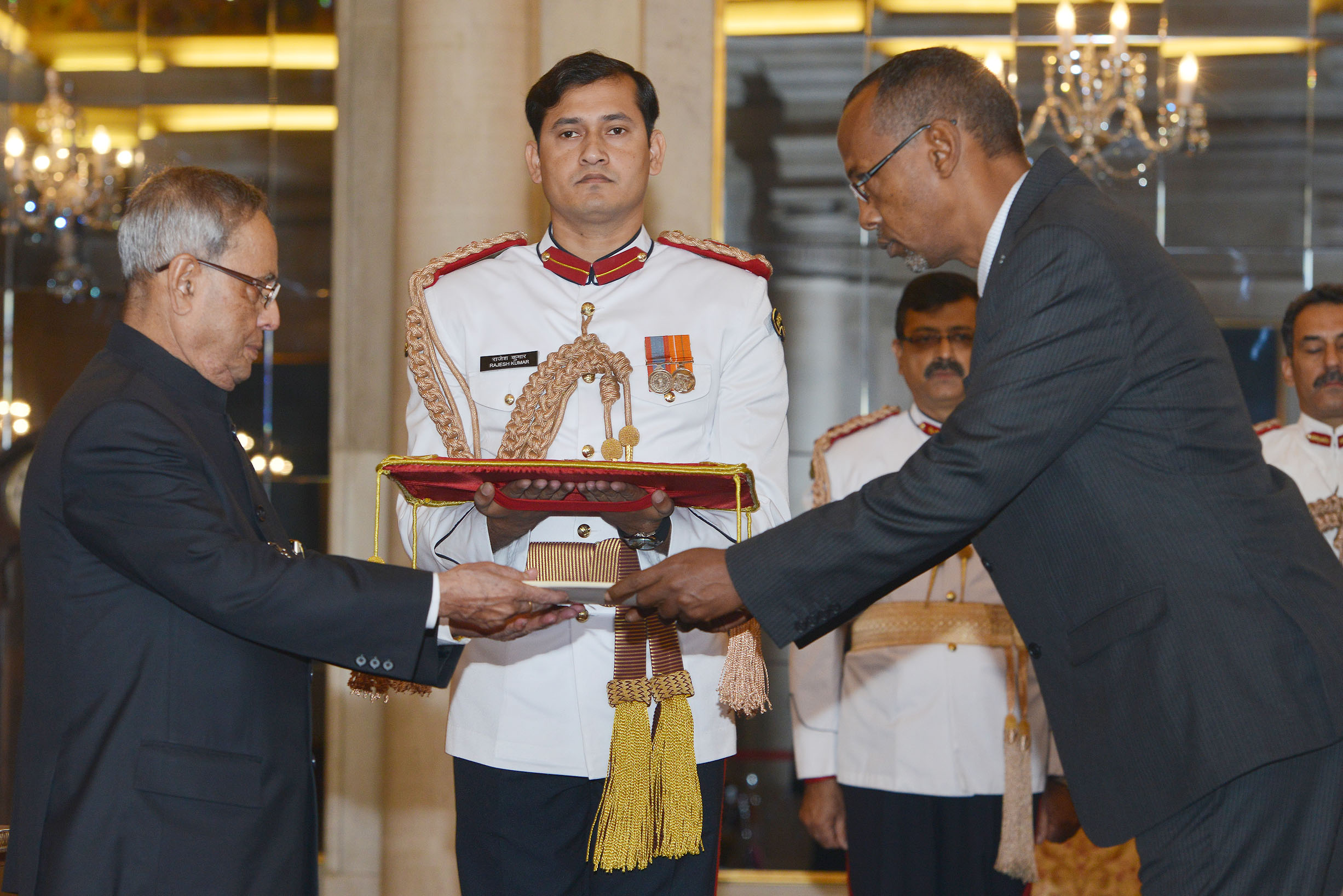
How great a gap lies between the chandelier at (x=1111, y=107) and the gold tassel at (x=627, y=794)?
446 centimetres

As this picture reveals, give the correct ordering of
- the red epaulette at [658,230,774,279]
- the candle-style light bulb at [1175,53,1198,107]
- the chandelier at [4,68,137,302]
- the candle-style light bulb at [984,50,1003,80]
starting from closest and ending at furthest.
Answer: the red epaulette at [658,230,774,279], the candle-style light bulb at [984,50,1003,80], the candle-style light bulb at [1175,53,1198,107], the chandelier at [4,68,137,302]

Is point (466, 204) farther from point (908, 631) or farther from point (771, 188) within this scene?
point (908, 631)

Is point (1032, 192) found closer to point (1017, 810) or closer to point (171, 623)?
point (171, 623)

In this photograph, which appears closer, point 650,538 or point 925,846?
point 650,538

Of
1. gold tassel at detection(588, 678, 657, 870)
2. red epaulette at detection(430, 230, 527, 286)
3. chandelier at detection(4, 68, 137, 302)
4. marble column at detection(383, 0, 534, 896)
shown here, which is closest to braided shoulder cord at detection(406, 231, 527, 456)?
red epaulette at detection(430, 230, 527, 286)

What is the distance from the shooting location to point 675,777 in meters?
2.46

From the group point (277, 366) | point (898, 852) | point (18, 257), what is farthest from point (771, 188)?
point (18, 257)

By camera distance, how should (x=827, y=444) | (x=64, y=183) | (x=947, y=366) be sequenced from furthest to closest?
(x=64, y=183)
(x=827, y=444)
(x=947, y=366)

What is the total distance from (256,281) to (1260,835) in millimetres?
1931

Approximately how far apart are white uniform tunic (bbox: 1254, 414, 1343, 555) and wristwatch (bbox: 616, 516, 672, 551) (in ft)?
8.17

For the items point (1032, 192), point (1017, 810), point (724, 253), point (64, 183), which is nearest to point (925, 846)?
point (1017, 810)

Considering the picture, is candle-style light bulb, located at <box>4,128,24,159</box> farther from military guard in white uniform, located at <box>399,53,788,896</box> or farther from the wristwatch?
the wristwatch

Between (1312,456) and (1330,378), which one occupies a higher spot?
(1330,378)

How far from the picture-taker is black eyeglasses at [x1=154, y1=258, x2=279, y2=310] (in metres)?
2.34
